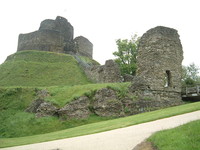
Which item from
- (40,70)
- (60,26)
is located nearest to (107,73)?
(40,70)

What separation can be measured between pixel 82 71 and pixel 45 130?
51.5 ft

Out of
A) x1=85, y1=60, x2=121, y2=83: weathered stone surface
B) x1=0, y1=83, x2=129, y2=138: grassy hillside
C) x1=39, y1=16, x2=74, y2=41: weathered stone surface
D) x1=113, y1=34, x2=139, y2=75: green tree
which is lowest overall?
x1=0, y1=83, x2=129, y2=138: grassy hillside

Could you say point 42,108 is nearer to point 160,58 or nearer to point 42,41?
point 160,58

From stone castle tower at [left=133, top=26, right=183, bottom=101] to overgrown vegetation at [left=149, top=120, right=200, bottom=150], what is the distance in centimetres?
1134

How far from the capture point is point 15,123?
15000mm

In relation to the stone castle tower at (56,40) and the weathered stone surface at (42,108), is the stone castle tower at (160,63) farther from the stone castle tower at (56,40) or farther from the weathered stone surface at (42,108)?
the stone castle tower at (56,40)

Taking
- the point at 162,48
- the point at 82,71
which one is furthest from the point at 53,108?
the point at 82,71

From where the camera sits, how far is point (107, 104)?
53.3ft

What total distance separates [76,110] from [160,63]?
808 cm

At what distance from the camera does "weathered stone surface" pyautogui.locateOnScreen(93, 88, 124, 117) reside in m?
16.0

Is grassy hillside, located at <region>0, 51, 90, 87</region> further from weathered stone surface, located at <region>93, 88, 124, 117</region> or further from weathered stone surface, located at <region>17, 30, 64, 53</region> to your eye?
weathered stone surface, located at <region>93, 88, 124, 117</region>

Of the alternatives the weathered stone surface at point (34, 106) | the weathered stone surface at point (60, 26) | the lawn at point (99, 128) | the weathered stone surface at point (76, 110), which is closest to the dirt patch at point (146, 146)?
the lawn at point (99, 128)

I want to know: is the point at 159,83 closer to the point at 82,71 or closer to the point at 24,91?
the point at 24,91

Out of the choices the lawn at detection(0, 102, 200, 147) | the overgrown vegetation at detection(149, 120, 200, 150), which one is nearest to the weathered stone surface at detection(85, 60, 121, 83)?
the lawn at detection(0, 102, 200, 147)
